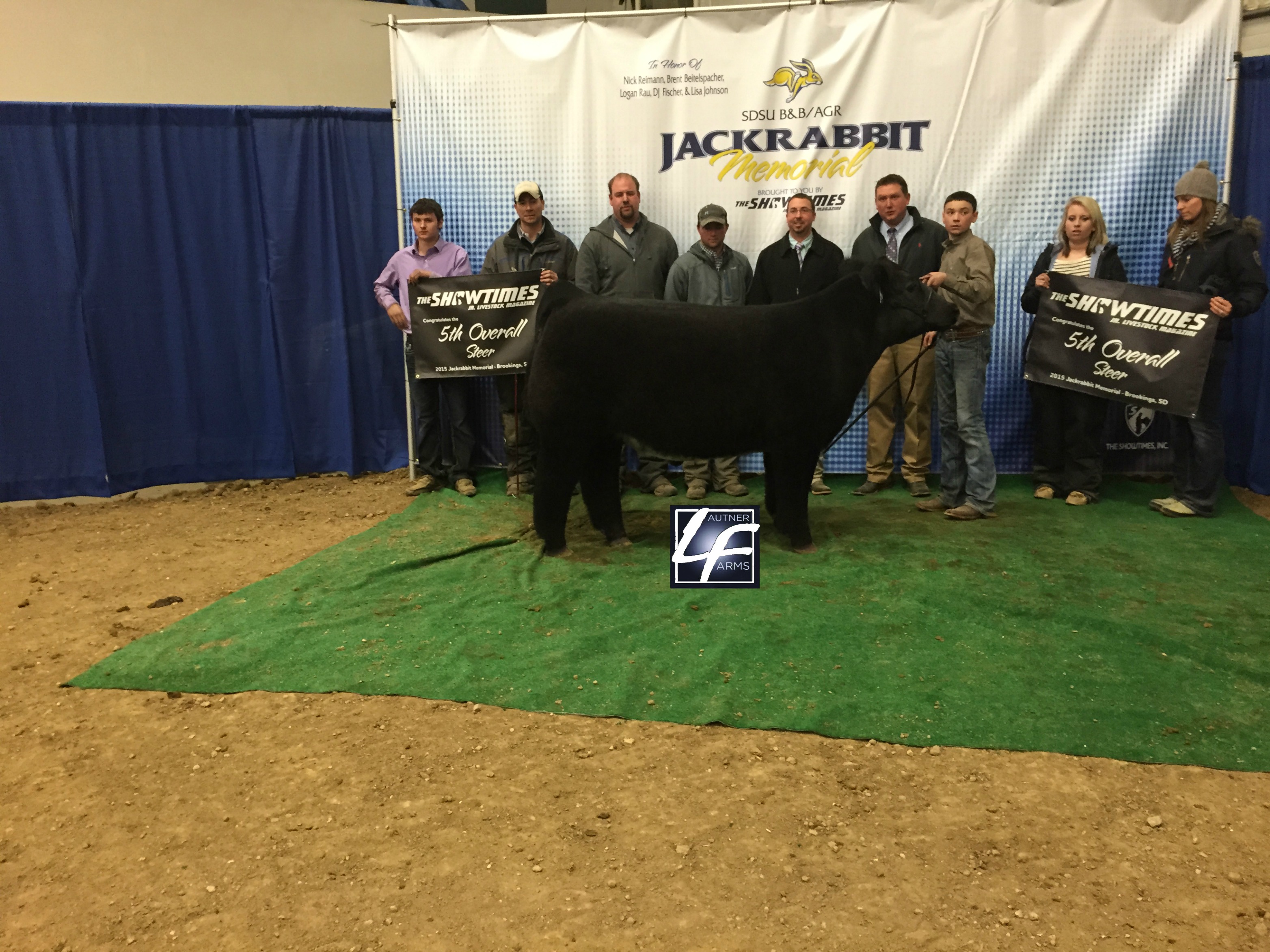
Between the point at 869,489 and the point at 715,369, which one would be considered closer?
the point at 715,369

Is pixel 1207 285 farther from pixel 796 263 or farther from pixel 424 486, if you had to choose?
pixel 424 486

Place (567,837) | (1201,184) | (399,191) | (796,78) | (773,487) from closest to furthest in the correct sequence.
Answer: (567,837)
(773,487)
(1201,184)
(796,78)
(399,191)

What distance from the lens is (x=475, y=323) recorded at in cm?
583

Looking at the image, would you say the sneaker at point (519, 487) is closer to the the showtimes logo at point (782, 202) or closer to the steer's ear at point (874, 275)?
the the showtimes logo at point (782, 202)

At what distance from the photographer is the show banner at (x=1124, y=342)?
16.5 ft

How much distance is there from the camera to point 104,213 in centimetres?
606

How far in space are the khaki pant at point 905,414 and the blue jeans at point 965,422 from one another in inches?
7.8

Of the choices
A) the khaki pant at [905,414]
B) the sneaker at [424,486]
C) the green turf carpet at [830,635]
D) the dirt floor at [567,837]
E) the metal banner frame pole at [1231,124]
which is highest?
the metal banner frame pole at [1231,124]

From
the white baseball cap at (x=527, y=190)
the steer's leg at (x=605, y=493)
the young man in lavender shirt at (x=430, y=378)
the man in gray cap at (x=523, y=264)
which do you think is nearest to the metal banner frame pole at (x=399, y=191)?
the young man in lavender shirt at (x=430, y=378)

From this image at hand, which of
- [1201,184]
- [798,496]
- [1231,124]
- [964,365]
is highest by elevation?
[1231,124]

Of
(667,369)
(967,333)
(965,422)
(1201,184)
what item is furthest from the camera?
(965,422)

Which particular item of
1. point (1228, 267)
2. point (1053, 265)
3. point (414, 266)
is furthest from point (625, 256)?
point (1228, 267)

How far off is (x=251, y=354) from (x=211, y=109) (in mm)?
1681

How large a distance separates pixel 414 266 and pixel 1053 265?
4.05 metres
